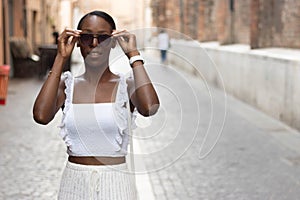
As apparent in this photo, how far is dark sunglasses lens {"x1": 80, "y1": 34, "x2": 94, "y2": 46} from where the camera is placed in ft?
10.4

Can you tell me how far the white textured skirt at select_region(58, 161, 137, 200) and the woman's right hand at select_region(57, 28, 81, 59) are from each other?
0.51 metres

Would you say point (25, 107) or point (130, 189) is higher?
point (130, 189)

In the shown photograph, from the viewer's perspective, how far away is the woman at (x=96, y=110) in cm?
320

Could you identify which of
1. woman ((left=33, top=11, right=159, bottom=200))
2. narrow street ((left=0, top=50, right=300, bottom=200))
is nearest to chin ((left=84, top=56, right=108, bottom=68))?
woman ((left=33, top=11, right=159, bottom=200))

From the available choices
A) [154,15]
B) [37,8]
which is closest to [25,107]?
[37,8]

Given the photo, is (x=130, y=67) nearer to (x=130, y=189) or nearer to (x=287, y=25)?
(x=130, y=189)

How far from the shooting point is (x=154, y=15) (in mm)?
55656

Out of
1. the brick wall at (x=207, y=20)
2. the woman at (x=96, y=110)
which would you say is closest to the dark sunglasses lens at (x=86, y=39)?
the woman at (x=96, y=110)

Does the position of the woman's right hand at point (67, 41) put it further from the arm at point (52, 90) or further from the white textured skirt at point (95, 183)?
the white textured skirt at point (95, 183)

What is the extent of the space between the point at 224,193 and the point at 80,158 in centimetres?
400

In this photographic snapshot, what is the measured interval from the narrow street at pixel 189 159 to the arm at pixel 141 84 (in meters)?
0.25

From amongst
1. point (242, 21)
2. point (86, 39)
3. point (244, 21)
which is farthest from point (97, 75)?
point (242, 21)

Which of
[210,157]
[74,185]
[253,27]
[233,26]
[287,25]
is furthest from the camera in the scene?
[233,26]

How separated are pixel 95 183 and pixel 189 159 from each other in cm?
583
